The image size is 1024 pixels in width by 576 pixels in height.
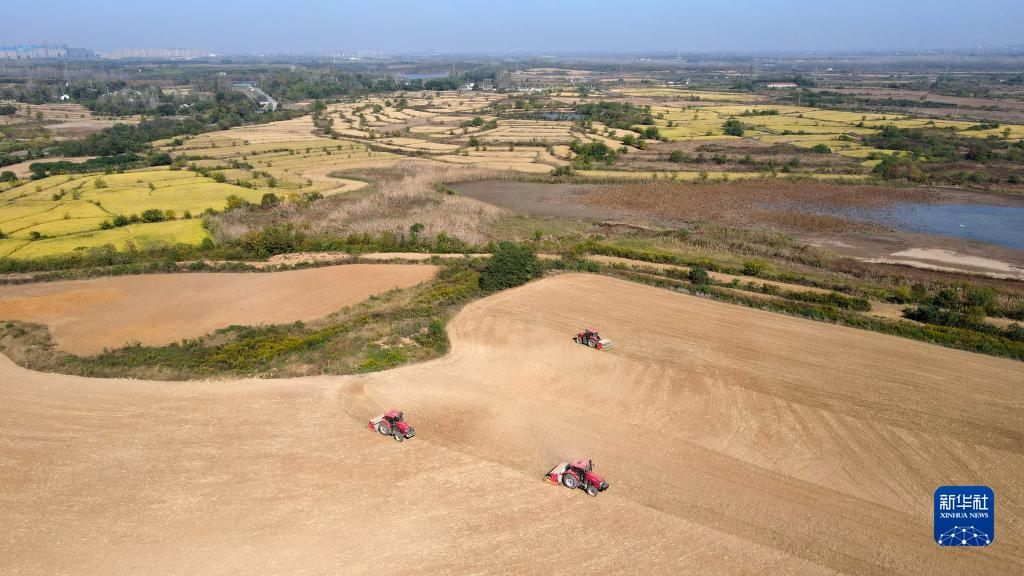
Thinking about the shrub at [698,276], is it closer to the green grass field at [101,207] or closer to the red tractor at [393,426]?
the red tractor at [393,426]

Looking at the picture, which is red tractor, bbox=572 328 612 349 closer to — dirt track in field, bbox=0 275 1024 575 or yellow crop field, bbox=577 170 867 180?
dirt track in field, bbox=0 275 1024 575

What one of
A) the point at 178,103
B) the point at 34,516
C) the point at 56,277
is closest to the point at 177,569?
the point at 34,516

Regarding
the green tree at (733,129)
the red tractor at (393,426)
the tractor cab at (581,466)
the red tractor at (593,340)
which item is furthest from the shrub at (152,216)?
the green tree at (733,129)

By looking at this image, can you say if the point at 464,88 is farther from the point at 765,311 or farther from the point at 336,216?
the point at 765,311

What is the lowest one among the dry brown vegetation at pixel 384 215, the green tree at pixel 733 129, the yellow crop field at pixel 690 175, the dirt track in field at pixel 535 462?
the dirt track in field at pixel 535 462

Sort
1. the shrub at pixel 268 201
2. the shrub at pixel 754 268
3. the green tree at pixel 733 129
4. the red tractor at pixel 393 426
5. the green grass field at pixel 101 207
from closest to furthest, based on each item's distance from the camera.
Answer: the red tractor at pixel 393 426, the shrub at pixel 754 268, the green grass field at pixel 101 207, the shrub at pixel 268 201, the green tree at pixel 733 129

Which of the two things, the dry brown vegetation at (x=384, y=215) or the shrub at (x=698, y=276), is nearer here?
the shrub at (x=698, y=276)

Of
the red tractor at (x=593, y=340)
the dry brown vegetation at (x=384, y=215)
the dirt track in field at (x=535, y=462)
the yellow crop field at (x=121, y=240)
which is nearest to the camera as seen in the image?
the dirt track in field at (x=535, y=462)
